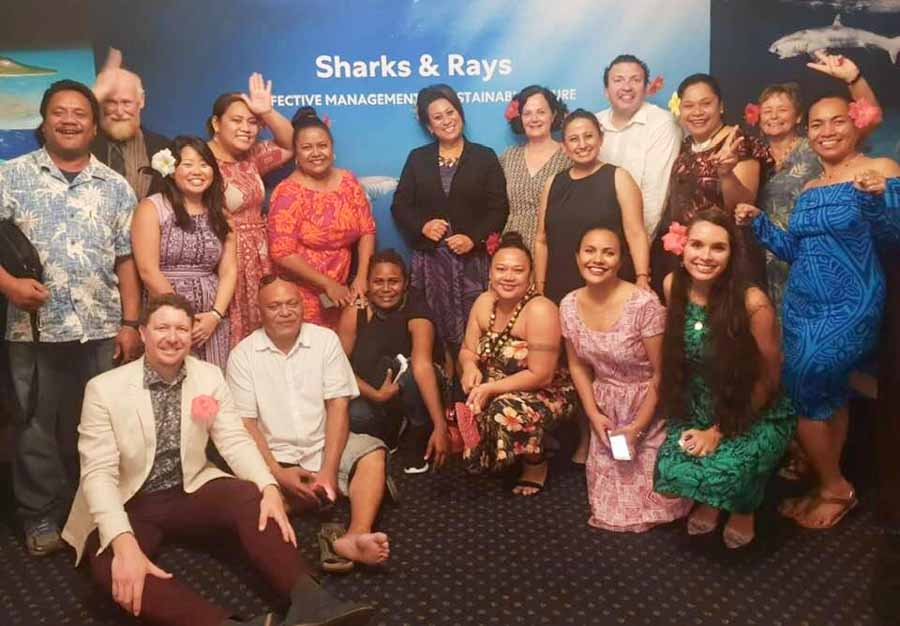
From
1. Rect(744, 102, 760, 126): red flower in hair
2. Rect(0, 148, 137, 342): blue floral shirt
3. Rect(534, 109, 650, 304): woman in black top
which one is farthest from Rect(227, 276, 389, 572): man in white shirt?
Rect(744, 102, 760, 126): red flower in hair

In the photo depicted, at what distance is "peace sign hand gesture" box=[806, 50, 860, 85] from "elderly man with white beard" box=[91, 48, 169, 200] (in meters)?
2.81

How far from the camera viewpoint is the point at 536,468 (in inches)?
138

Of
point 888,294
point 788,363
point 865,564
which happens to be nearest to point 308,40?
point 788,363

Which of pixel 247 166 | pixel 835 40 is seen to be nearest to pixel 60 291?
pixel 247 166

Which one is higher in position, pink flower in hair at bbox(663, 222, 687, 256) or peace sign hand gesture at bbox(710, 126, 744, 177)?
peace sign hand gesture at bbox(710, 126, 744, 177)

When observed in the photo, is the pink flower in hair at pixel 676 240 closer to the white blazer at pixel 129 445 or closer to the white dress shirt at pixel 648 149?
the white dress shirt at pixel 648 149

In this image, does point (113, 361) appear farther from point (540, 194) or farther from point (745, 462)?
point (745, 462)

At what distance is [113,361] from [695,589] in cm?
239

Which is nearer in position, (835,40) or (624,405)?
(624,405)

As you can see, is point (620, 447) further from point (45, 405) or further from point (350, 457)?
point (45, 405)

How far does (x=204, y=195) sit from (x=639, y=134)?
188 cm

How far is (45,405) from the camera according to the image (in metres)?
3.15

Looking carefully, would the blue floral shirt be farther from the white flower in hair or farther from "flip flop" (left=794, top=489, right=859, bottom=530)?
"flip flop" (left=794, top=489, right=859, bottom=530)

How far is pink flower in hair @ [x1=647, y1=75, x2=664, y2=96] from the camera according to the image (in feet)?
11.4
